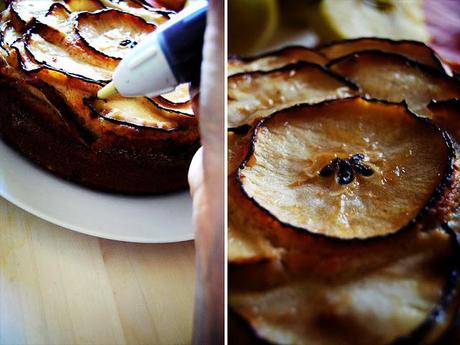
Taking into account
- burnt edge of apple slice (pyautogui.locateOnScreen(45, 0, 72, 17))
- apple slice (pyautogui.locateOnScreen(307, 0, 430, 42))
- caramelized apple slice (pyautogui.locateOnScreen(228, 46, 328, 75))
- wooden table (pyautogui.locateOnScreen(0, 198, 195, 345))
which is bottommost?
wooden table (pyautogui.locateOnScreen(0, 198, 195, 345))

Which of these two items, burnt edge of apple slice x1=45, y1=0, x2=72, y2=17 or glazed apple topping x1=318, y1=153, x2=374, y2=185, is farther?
burnt edge of apple slice x1=45, y1=0, x2=72, y2=17

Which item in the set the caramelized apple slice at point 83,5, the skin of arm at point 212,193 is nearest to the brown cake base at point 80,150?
the caramelized apple slice at point 83,5

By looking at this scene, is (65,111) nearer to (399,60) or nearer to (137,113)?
(137,113)

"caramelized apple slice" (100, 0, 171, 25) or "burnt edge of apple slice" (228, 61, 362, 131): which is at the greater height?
"caramelized apple slice" (100, 0, 171, 25)

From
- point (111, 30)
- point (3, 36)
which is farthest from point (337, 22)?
point (3, 36)

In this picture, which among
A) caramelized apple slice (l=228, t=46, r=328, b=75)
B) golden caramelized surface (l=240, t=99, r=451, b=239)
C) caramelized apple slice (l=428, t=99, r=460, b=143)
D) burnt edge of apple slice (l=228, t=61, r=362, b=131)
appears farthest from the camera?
caramelized apple slice (l=228, t=46, r=328, b=75)

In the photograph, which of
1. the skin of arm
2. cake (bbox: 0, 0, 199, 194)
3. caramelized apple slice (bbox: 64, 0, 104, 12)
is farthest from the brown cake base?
the skin of arm

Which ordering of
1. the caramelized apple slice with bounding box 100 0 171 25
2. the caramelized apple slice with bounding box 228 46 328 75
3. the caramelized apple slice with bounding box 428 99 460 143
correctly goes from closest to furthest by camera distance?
the caramelized apple slice with bounding box 428 99 460 143
the caramelized apple slice with bounding box 228 46 328 75
the caramelized apple slice with bounding box 100 0 171 25

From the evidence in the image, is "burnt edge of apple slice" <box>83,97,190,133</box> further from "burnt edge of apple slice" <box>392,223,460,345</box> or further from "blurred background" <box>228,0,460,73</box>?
Answer: "burnt edge of apple slice" <box>392,223,460,345</box>
